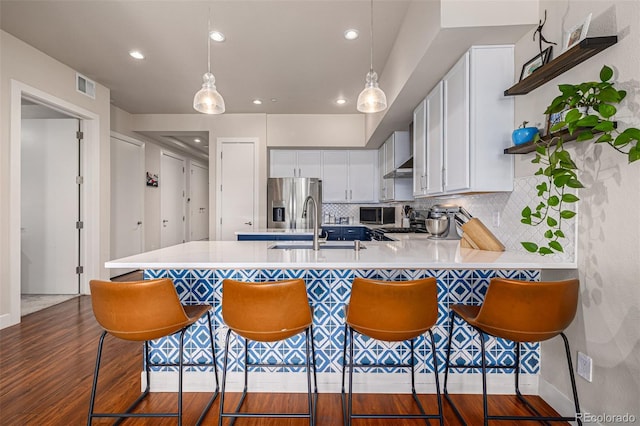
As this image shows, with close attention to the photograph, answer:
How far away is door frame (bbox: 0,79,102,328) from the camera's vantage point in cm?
304

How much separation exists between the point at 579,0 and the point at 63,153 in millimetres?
5174

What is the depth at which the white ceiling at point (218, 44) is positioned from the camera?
102 inches

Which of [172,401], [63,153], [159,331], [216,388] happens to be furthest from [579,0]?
[63,153]

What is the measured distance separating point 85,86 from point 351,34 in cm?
332

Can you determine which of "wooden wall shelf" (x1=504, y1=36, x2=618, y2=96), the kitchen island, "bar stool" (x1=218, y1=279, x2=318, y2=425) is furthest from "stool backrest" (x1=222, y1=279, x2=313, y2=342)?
"wooden wall shelf" (x1=504, y1=36, x2=618, y2=96)

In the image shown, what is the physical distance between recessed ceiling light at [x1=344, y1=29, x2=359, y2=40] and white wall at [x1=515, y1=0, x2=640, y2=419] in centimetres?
155

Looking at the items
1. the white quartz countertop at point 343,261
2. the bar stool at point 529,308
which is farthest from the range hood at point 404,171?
the bar stool at point 529,308

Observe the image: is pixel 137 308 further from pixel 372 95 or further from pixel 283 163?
pixel 283 163

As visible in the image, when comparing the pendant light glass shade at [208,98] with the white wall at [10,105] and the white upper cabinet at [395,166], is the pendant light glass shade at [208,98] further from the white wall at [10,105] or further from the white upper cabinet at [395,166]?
the white upper cabinet at [395,166]

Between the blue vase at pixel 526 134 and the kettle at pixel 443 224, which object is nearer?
the blue vase at pixel 526 134

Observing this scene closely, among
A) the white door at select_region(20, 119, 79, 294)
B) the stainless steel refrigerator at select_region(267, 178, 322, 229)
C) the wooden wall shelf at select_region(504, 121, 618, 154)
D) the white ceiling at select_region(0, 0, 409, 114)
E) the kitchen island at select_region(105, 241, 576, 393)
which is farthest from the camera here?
the stainless steel refrigerator at select_region(267, 178, 322, 229)

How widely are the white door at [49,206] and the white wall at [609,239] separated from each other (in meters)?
5.06

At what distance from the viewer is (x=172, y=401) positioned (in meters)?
1.92

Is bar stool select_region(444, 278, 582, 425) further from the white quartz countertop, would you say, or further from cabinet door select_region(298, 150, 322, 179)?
cabinet door select_region(298, 150, 322, 179)
